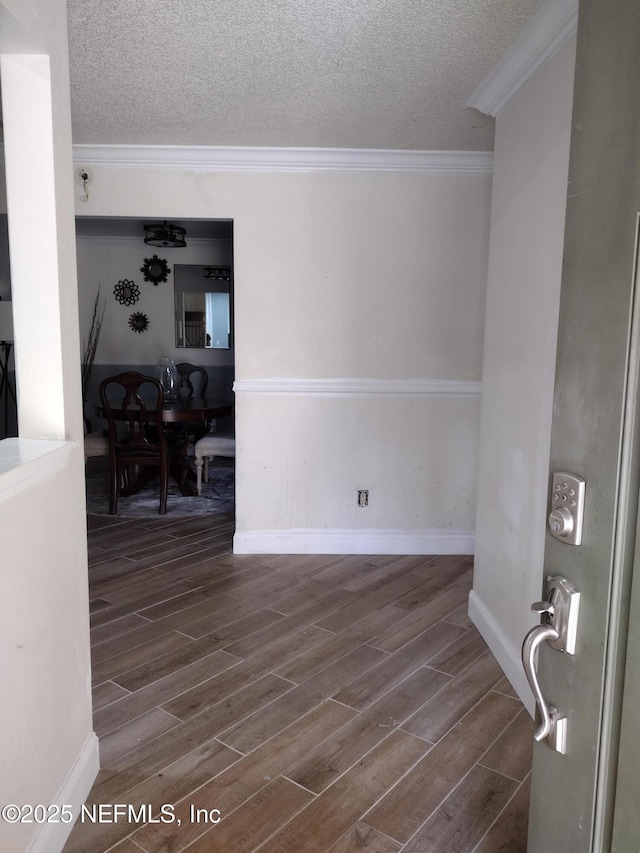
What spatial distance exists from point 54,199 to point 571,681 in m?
1.46

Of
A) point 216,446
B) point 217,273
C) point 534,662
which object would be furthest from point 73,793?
point 217,273

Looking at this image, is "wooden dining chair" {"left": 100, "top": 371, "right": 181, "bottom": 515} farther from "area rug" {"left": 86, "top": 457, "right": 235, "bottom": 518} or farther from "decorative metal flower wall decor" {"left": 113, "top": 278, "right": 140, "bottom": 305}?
"decorative metal flower wall decor" {"left": 113, "top": 278, "right": 140, "bottom": 305}

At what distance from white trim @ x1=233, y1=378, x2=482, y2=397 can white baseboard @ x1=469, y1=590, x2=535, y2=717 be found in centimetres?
126

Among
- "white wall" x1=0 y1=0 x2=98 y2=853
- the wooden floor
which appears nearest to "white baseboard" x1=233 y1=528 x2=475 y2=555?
the wooden floor

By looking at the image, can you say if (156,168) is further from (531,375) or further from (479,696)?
(479,696)

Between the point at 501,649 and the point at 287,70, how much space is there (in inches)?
95.7

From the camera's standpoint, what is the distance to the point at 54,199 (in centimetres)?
143

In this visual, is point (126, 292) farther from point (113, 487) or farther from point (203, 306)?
point (113, 487)

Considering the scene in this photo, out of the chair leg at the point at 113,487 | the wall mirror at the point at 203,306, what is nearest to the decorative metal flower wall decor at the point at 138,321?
the wall mirror at the point at 203,306

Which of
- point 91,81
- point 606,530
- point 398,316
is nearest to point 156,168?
point 91,81

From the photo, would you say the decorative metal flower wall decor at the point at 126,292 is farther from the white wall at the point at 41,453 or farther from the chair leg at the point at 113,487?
the white wall at the point at 41,453

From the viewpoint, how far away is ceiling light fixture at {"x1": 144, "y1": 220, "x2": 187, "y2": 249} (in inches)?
218

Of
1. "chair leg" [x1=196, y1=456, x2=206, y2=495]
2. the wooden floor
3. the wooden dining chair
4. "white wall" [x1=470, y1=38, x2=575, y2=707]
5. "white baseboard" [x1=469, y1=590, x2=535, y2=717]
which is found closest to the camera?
the wooden floor

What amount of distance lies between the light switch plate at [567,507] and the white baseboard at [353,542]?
9.22ft
